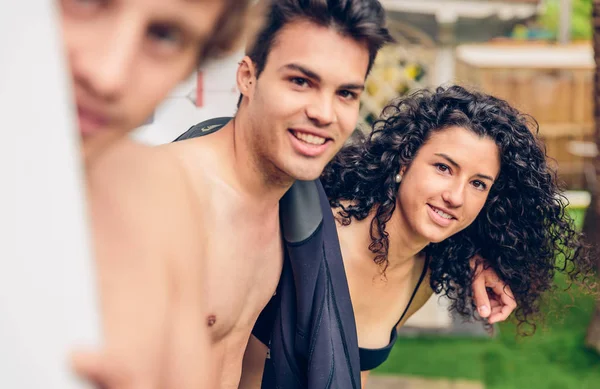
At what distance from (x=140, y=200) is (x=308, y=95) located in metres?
0.83

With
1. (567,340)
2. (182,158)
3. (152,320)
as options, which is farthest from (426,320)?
(152,320)

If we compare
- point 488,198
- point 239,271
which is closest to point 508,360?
point 488,198

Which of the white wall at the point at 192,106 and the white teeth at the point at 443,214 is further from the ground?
the white wall at the point at 192,106

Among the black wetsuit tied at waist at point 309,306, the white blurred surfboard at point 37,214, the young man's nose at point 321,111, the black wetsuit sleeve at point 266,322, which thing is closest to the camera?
the white blurred surfboard at point 37,214

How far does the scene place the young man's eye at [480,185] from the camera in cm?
215

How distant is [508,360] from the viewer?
4.91m

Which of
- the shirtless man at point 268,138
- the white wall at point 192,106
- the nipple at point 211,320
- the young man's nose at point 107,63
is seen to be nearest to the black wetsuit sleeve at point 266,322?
the shirtless man at point 268,138

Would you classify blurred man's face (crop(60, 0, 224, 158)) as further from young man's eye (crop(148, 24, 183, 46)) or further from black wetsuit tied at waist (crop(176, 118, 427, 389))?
black wetsuit tied at waist (crop(176, 118, 427, 389))

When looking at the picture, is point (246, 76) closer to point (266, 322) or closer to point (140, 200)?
point (266, 322)

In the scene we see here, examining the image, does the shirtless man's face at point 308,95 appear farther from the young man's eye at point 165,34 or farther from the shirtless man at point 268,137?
the young man's eye at point 165,34

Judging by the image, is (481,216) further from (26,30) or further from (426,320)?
(426,320)

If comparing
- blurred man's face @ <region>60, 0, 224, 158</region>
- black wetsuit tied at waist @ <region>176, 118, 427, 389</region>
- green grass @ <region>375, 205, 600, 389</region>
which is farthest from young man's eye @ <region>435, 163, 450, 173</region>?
green grass @ <region>375, 205, 600, 389</region>

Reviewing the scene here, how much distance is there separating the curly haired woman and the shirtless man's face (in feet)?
1.95

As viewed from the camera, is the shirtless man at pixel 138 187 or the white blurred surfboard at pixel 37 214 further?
the shirtless man at pixel 138 187
